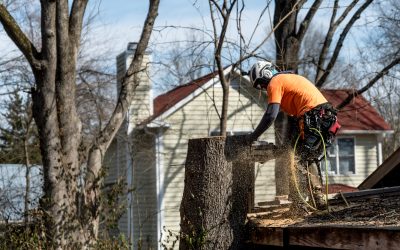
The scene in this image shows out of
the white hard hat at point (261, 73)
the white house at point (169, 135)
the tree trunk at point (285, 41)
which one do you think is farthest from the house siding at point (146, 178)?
the white hard hat at point (261, 73)

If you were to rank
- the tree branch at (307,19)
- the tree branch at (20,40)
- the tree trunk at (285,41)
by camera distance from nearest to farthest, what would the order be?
the tree branch at (20,40) < the tree trunk at (285,41) < the tree branch at (307,19)

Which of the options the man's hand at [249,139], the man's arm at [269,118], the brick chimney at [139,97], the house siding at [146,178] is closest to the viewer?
the man's arm at [269,118]

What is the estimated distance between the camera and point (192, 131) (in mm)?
22734

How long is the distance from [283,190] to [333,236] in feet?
9.26

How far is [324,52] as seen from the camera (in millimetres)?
16672

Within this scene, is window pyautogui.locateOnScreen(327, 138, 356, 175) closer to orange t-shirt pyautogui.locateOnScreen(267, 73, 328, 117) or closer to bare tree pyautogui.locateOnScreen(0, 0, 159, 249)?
bare tree pyautogui.locateOnScreen(0, 0, 159, 249)

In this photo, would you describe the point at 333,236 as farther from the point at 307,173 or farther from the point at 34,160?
the point at 34,160

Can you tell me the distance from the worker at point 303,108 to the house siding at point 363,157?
18.1 meters

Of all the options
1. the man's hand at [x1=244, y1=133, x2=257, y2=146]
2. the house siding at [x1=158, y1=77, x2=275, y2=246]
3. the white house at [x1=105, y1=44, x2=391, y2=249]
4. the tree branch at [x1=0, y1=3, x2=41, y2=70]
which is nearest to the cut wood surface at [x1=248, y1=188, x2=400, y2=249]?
the man's hand at [x1=244, y1=133, x2=257, y2=146]

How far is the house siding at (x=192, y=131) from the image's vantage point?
22.3 metres

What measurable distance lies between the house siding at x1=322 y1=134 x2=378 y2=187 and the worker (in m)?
18.1

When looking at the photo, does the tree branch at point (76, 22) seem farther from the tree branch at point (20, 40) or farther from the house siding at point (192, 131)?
the house siding at point (192, 131)

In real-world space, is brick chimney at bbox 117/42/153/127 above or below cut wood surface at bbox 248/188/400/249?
above

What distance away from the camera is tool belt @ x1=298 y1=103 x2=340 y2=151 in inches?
295
